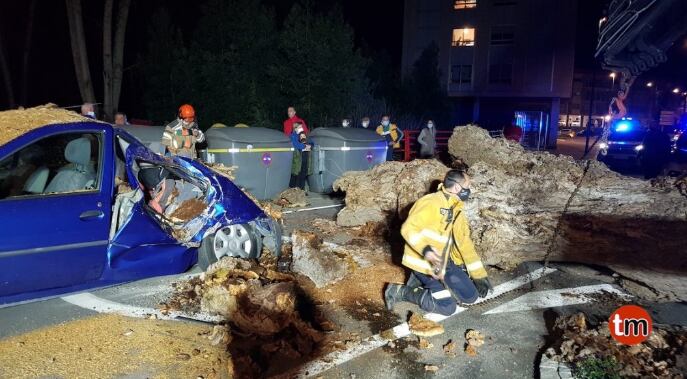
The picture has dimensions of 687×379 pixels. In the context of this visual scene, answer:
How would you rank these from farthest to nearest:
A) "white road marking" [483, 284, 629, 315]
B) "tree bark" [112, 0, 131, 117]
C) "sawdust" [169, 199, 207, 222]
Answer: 1. "tree bark" [112, 0, 131, 117]
2. "sawdust" [169, 199, 207, 222]
3. "white road marking" [483, 284, 629, 315]

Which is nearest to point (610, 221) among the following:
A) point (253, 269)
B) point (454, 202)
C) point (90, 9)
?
point (454, 202)

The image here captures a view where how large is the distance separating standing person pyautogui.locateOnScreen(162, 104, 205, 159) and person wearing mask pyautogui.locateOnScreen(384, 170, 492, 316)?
3926 mm

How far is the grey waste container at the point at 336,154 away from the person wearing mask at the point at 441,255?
644 cm

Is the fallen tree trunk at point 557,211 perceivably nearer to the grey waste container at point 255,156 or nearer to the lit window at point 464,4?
the grey waste container at point 255,156

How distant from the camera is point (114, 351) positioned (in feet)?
13.4

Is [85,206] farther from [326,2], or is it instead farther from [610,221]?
[326,2]

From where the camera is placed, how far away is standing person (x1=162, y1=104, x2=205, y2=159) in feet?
24.2

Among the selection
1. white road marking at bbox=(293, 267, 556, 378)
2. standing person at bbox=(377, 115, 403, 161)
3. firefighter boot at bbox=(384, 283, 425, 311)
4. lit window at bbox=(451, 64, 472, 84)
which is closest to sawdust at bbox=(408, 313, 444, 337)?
white road marking at bbox=(293, 267, 556, 378)

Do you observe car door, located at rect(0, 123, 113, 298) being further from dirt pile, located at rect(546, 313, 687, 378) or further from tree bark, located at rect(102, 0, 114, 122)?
tree bark, located at rect(102, 0, 114, 122)

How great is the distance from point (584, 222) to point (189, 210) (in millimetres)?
4858

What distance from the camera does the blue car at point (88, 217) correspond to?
417 cm

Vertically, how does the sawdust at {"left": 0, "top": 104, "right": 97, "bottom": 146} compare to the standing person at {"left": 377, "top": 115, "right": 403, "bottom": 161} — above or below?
above

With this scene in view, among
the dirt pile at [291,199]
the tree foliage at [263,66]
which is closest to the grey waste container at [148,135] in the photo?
the dirt pile at [291,199]

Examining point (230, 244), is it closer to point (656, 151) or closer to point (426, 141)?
point (426, 141)
